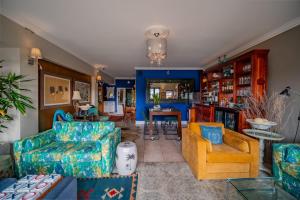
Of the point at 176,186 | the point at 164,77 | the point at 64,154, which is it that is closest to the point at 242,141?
the point at 176,186

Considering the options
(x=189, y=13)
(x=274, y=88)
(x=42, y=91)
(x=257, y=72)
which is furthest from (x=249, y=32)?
(x=42, y=91)

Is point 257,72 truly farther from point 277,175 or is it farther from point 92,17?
point 92,17

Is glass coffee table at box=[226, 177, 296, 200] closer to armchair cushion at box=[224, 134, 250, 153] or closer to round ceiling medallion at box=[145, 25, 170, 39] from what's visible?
armchair cushion at box=[224, 134, 250, 153]

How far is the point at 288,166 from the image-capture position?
167cm

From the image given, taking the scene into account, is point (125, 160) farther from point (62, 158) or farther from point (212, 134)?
point (212, 134)

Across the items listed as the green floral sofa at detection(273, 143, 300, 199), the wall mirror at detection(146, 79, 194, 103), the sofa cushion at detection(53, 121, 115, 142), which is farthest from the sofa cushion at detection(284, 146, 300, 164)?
the wall mirror at detection(146, 79, 194, 103)

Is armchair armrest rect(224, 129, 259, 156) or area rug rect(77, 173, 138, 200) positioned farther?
armchair armrest rect(224, 129, 259, 156)

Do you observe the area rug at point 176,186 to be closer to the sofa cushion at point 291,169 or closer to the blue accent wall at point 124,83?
the sofa cushion at point 291,169

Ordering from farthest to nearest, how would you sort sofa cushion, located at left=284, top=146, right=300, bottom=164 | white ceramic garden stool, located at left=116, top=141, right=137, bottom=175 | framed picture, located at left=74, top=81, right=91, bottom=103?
framed picture, located at left=74, top=81, right=91, bottom=103 → white ceramic garden stool, located at left=116, top=141, right=137, bottom=175 → sofa cushion, located at left=284, top=146, right=300, bottom=164

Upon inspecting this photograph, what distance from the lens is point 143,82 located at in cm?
630

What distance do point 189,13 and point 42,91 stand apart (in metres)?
3.33

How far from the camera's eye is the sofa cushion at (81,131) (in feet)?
8.47

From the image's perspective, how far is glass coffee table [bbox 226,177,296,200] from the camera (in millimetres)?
1366

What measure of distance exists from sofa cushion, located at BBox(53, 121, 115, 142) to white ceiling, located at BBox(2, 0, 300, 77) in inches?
69.3
